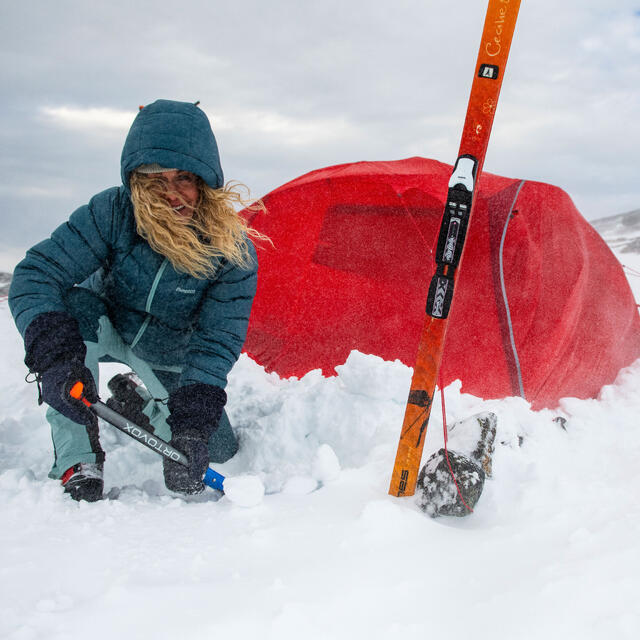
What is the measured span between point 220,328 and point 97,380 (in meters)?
0.56

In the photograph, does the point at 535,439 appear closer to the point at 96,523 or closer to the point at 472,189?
the point at 472,189

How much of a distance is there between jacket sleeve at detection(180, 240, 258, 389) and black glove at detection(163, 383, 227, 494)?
0.06 metres

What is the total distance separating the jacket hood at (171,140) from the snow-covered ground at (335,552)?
1.06 m

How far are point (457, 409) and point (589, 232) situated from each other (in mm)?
1543

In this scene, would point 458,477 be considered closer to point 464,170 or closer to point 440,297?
point 440,297

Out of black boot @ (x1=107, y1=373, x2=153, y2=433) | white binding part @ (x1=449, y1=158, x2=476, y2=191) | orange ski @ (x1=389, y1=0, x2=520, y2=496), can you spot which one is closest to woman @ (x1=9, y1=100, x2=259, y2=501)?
black boot @ (x1=107, y1=373, x2=153, y2=433)

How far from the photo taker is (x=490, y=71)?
1484 mm

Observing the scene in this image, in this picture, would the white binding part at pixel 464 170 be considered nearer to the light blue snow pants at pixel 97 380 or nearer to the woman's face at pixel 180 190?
the woman's face at pixel 180 190

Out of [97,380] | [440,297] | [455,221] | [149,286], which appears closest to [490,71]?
[455,221]

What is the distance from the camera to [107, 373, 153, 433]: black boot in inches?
94.2

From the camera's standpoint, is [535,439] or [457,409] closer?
[535,439]

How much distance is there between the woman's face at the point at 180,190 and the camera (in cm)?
173

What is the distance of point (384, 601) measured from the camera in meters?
1.11

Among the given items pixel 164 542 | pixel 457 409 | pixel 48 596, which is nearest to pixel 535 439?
pixel 457 409
